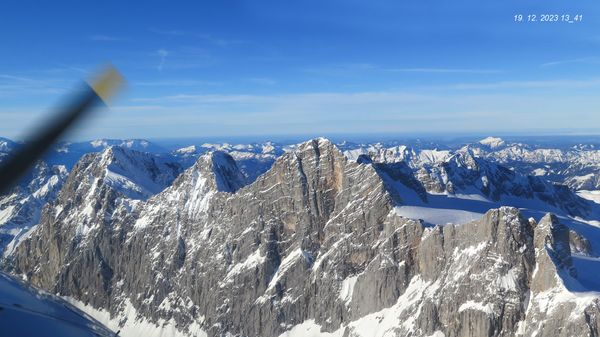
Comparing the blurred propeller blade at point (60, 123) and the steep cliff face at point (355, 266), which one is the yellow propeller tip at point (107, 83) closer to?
the blurred propeller blade at point (60, 123)

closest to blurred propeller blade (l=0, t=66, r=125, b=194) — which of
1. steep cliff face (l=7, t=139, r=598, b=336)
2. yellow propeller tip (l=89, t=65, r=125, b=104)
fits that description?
yellow propeller tip (l=89, t=65, r=125, b=104)

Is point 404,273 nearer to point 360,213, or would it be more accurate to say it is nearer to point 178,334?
point 360,213

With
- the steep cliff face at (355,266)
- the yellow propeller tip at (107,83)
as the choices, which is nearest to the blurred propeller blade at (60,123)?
the yellow propeller tip at (107,83)

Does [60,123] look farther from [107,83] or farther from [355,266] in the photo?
[355,266]

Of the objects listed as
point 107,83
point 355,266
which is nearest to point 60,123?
point 107,83

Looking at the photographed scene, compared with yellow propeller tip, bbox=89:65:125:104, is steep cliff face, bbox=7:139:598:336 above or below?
below

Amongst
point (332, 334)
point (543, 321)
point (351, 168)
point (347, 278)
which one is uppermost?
point (351, 168)

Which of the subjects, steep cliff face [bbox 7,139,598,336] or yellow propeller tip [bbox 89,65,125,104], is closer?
yellow propeller tip [bbox 89,65,125,104]

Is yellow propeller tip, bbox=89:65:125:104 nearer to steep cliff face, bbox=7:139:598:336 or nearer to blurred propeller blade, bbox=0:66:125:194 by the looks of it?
blurred propeller blade, bbox=0:66:125:194

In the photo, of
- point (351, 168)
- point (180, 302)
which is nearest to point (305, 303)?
point (351, 168)
